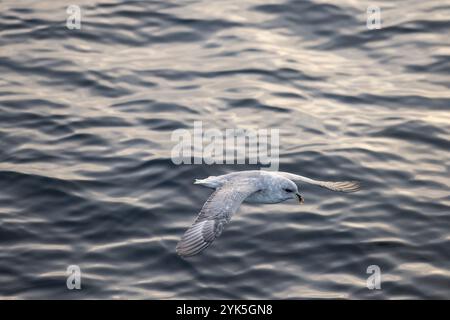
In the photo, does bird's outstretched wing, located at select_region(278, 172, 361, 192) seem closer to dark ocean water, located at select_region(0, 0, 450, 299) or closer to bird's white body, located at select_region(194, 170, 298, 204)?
dark ocean water, located at select_region(0, 0, 450, 299)

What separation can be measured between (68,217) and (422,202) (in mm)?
5292

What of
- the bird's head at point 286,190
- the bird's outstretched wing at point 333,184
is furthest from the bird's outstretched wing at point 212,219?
the bird's outstretched wing at point 333,184

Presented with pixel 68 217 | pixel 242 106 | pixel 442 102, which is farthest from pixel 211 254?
pixel 442 102

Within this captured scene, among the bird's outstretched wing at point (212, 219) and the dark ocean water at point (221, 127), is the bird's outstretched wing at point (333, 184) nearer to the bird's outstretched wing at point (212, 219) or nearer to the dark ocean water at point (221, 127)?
the dark ocean water at point (221, 127)

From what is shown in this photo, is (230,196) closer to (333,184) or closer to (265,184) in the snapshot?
(265,184)

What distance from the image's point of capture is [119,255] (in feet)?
35.0

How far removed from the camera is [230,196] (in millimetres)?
9820

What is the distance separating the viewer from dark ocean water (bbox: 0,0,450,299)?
10.4 m

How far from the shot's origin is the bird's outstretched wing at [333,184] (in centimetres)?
1099

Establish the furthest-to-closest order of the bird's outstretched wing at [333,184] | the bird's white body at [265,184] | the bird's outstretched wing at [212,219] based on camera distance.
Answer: the bird's outstretched wing at [333,184]
the bird's white body at [265,184]
the bird's outstretched wing at [212,219]

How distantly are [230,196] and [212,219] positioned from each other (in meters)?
0.42

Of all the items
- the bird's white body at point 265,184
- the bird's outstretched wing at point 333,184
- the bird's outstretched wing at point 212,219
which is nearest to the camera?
the bird's outstretched wing at point 212,219

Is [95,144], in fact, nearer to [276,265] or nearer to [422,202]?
[276,265]

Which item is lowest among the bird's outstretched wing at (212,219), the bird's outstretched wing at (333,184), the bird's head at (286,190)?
the bird's outstretched wing at (212,219)
